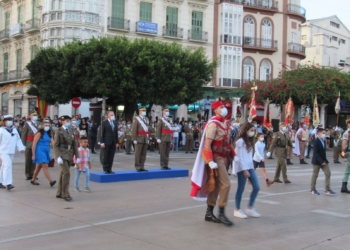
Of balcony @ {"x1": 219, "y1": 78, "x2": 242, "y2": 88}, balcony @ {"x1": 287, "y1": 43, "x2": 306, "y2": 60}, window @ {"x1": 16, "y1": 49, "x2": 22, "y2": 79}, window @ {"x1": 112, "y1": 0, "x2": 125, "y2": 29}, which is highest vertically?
window @ {"x1": 112, "y1": 0, "x2": 125, "y2": 29}

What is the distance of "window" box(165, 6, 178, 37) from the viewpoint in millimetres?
39844

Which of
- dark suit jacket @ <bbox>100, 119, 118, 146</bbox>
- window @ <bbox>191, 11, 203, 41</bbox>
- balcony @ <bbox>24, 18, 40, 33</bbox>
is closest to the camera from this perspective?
dark suit jacket @ <bbox>100, 119, 118, 146</bbox>

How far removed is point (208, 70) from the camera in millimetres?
30438

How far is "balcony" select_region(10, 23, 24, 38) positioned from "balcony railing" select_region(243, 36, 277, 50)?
20.2 meters

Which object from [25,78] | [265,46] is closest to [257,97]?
[265,46]

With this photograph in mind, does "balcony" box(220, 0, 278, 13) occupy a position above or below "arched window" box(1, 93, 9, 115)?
above

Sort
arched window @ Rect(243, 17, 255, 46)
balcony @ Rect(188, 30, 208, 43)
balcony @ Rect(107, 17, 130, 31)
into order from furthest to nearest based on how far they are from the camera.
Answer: arched window @ Rect(243, 17, 255, 46) < balcony @ Rect(188, 30, 208, 43) < balcony @ Rect(107, 17, 130, 31)

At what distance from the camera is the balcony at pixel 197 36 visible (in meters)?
40.9

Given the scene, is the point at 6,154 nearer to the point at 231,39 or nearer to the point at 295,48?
the point at 231,39

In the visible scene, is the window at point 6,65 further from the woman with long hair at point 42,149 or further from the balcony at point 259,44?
the woman with long hair at point 42,149

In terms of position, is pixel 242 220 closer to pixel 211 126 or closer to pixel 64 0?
pixel 211 126

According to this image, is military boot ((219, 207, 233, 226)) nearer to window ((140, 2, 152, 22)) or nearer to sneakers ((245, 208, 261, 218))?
sneakers ((245, 208, 261, 218))

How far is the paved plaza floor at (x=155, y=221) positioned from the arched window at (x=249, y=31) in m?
33.3

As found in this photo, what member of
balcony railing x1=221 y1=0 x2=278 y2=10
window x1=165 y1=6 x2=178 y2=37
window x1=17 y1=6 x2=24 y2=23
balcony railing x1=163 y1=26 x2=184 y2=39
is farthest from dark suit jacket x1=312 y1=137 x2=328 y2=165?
window x1=17 y1=6 x2=24 y2=23
